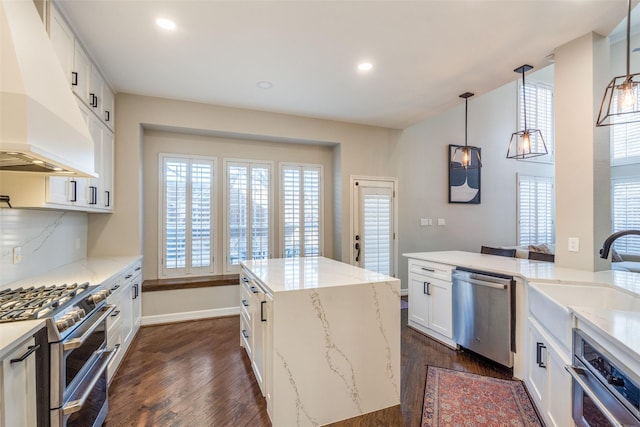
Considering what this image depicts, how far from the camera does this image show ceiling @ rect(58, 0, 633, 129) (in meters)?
2.14

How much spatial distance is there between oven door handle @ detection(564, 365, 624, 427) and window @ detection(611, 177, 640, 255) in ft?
18.9

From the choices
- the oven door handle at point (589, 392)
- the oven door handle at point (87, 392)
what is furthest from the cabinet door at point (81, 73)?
the oven door handle at point (589, 392)

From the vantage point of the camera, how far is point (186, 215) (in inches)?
164

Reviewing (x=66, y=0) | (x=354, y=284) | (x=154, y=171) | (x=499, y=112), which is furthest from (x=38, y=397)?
(x=499, y=112)

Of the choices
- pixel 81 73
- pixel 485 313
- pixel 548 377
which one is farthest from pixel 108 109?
pixel 548 377

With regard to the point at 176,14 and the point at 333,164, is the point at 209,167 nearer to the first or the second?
the point at 333,164

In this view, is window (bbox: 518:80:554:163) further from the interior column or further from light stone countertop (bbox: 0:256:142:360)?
light stone countertop (bbox: 0:256:142:360)

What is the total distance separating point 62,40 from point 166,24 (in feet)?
2.40

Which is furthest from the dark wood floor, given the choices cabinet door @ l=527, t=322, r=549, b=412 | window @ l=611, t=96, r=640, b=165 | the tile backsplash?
window @ l=611, t=96, r=640, b=165

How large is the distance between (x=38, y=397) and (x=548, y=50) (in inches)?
165

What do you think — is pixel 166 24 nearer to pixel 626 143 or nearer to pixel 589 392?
pixel 589 392

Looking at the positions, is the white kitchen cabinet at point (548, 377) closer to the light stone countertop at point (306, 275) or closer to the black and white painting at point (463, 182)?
the light stone countertop at point (306, 275)

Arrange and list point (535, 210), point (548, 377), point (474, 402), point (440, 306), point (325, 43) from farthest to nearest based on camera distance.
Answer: point (535, 210) < point (440, 306) < point (325, 43) < point (474, 402) < point (548, 377)

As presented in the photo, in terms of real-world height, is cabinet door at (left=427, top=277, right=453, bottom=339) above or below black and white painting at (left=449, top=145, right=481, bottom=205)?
below
